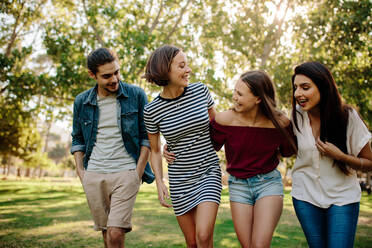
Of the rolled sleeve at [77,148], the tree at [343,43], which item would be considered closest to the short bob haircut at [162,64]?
the rolled sleeve at [77,148]

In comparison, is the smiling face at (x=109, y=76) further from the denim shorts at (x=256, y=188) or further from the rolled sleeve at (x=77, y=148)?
the denim shorts at (x=256, y=188)

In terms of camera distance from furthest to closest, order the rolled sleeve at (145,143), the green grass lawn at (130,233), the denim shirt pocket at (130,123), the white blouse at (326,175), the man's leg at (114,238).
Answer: the green grass lawn at (130,233) → the rolled sleeve at (145,143) → the denim shirt pocket at (130,123) → the man's leg at (114,238) → the white blouse at (326,175)

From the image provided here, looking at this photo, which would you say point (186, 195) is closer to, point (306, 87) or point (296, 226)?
point (306, 87)

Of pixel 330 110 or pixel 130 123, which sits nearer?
pixel 330 110

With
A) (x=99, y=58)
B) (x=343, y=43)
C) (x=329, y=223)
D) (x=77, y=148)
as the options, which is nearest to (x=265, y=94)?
(x=329, y=223)

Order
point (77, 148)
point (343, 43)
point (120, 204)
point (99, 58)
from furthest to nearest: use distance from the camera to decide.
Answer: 1. point (343, 43)
2. point (77, 148)
3. point (99, 58)
4. point (120, 204)

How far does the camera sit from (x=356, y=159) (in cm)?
314

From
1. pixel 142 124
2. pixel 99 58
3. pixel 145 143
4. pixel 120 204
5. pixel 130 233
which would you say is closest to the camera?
pixel 120 204

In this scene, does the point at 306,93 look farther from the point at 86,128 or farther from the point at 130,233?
the point at 130,233

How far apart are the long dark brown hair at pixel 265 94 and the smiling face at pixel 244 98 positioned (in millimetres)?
34

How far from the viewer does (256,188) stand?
3305 mm

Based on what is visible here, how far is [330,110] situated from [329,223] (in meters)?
1.01

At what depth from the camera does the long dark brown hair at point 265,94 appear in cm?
336

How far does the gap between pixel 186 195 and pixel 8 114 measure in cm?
1311
